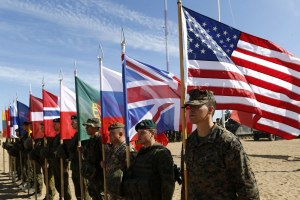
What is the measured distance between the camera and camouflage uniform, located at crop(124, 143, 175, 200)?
3.74m

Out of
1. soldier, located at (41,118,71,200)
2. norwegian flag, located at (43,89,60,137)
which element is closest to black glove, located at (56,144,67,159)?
soldier, located at (41,118,71,200)

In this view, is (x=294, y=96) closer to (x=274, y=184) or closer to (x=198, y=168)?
(x=198, y=168)

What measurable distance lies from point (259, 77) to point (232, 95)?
52 centimetres

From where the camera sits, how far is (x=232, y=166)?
288 cm

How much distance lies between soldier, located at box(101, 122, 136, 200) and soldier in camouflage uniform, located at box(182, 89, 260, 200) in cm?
111

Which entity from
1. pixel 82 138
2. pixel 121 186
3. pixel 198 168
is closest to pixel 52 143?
pixel 82 138

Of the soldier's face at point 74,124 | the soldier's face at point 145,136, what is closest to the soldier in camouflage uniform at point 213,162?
the soldier's face at point 145,136

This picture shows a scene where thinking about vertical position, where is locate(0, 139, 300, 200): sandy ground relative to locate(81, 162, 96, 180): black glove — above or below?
below

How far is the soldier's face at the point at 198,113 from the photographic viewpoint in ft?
10.3

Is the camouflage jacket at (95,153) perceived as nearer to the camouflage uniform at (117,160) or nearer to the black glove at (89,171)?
the black glove at (89,171)

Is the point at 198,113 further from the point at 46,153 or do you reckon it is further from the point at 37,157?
the point at 37,157

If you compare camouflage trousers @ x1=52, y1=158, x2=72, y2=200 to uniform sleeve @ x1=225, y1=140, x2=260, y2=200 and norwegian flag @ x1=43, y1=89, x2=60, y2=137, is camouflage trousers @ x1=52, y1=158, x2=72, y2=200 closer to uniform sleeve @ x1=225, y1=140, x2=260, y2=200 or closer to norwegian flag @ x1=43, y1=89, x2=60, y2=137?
norwegian flag @ x1=43, y1=89, x2=60, y2=137

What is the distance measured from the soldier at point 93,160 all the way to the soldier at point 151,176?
2.03 m

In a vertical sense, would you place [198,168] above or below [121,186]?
above
